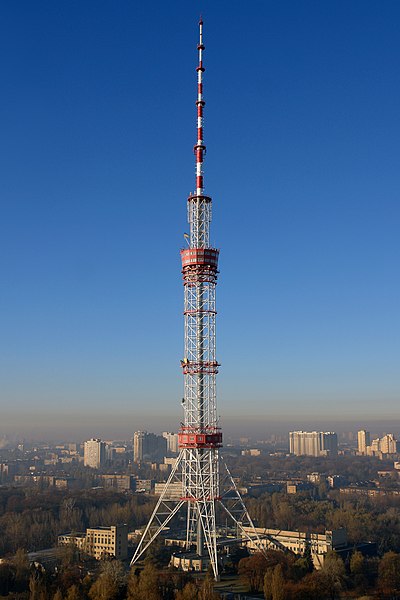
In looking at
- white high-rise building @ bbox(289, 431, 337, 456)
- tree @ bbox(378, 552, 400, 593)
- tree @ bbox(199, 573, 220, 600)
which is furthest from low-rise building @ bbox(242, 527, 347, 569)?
white high-rise building @ bbox(289, 431, 337, 456)

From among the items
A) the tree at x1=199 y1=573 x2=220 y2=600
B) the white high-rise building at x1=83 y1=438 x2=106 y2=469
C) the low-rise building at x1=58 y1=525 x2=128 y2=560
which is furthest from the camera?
the white high-rise building at x1=83 y1=438 x2=106 y2=469

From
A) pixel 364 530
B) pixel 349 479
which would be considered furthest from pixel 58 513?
pixel 349 479

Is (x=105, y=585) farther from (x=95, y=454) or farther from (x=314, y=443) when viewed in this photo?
(x=314, y=443)

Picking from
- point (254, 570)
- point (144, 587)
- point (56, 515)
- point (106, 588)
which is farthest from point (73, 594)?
point (56, 515)

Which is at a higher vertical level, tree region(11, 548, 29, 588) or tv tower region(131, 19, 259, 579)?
tv tower region(131, 19, 259, 579)

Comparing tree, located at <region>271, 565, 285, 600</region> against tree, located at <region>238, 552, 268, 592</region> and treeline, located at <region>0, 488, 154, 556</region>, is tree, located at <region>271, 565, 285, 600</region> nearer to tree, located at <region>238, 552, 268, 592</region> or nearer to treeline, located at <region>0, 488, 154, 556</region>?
tree, located at <region>238, 552, 268, 592</region>

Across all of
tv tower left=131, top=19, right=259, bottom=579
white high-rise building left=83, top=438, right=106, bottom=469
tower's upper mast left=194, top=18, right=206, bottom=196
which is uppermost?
tower's upper mast left=194, top=18, right=206, bottom=196
